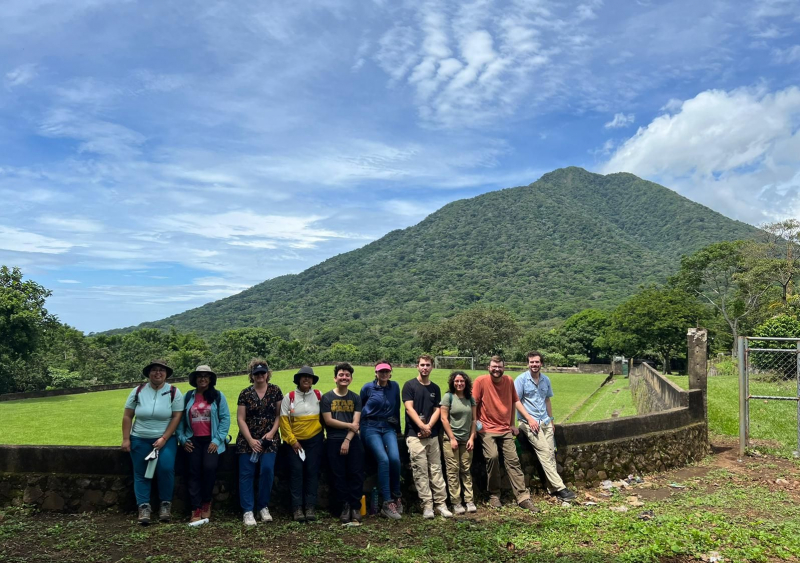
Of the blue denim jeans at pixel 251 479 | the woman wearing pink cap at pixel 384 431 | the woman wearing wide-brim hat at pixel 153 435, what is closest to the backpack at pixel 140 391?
the woman wearing wide-brim hat at pixel 153 435

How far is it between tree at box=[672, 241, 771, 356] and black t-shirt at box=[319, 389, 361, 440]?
32.9 metres

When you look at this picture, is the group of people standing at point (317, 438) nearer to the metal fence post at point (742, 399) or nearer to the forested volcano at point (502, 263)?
the metal fence post at point (742, 399)

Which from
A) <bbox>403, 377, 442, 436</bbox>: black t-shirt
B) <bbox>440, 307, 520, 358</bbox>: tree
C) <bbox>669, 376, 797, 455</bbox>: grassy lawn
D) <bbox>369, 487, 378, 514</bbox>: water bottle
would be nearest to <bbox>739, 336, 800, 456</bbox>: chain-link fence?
<bbox>669, 376, 797, 455</bbox>: grassy lawn

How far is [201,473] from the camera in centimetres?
502

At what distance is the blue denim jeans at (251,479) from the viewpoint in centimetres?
497

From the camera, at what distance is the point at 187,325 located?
121500mm

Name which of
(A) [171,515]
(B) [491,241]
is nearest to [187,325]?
(B) [491,241]

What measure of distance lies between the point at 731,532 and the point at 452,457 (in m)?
2.36

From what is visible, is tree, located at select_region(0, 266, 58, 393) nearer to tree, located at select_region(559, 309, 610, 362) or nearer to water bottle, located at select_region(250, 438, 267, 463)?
water bottle, located at select_region(250, 438, 267, 463)

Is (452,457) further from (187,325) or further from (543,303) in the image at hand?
(187,325)

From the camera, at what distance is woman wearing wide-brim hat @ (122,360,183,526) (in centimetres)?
493

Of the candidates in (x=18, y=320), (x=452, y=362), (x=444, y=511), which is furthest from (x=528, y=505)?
(x=452, y=362)

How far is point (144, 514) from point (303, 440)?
4.79 ft

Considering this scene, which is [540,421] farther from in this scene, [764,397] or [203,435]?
[764,397]
